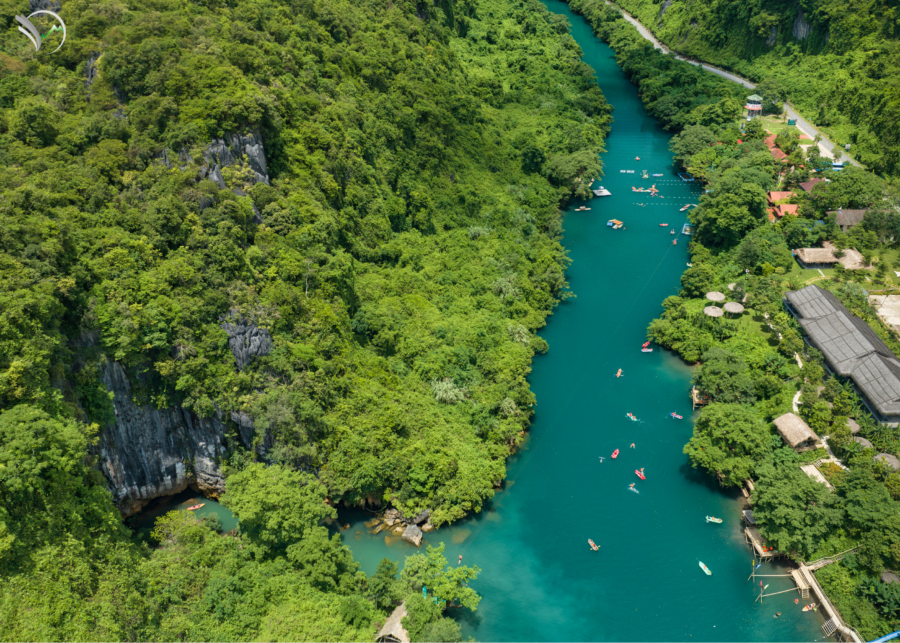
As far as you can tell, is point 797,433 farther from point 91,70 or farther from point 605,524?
point 91,70

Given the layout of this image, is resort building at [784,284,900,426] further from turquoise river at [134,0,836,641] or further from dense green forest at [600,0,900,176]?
dense green forest at [600,0,900,176]

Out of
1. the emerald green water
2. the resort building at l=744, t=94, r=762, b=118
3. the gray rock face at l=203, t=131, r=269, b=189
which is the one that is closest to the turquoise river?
the emerald green water

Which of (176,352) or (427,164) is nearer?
(176,352)

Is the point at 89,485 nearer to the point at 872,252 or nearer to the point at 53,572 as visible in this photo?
the point at 53,572

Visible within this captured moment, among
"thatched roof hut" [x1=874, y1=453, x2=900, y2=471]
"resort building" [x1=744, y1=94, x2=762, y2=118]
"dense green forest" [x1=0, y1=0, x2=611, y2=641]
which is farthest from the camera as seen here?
"resort building" [x1=744, y1=94, x2=762, y2=118]

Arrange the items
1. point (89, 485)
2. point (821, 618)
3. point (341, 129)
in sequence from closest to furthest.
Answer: point (89, 485) < point (821, 618) < point (341, 129)

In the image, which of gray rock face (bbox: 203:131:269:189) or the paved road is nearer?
gray rock face (bbox: 203:131:269:189)

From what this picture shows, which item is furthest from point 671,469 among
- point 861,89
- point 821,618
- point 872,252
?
point 861,89

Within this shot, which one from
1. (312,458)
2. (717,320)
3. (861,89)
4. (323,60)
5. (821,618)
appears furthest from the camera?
(861,89)
